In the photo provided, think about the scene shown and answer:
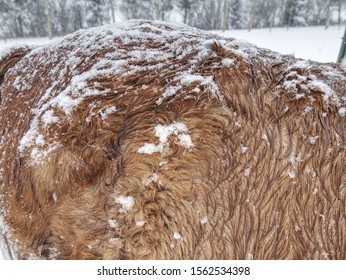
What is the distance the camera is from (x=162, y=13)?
23031mm

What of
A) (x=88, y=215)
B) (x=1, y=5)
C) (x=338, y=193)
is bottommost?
(x=88, y=215)

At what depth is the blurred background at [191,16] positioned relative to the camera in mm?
21344

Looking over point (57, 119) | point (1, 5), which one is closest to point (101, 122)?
point (57, 119)

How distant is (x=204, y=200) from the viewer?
130cm

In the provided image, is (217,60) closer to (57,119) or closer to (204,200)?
(204,200)

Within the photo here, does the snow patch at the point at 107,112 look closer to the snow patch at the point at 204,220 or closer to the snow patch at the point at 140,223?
the snow patch at the point at 140,223

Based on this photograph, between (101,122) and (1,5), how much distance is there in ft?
81.0

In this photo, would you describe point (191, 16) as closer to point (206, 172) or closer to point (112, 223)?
point (206, 172)

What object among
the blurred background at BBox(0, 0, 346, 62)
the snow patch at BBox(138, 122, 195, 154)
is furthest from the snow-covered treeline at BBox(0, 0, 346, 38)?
the snow patch at BBox(138, 122, 195, 154)

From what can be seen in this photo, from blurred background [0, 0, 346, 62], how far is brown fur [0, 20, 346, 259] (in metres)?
19.4

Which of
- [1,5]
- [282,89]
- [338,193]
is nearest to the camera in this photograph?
[338,193]

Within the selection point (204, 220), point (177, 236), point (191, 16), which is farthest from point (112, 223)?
point (191, 16)

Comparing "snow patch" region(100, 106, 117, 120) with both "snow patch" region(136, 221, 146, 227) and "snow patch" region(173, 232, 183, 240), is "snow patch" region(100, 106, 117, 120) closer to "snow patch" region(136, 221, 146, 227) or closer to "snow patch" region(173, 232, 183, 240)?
"snow patch" region(136, 221, 146, 227)

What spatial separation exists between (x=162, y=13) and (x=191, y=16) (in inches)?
204
